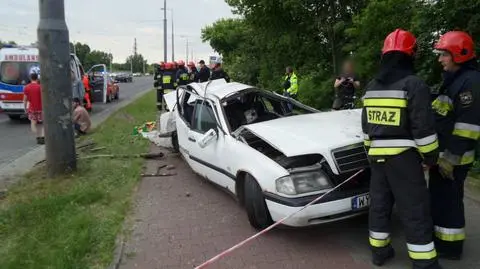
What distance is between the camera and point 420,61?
8125 mm

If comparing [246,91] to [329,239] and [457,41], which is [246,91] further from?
[457,41]

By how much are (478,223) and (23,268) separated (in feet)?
14.4

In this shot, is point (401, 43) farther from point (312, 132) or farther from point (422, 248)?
point (422, 248)

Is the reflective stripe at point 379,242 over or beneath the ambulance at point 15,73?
beneath

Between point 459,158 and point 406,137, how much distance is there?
45 centimetres

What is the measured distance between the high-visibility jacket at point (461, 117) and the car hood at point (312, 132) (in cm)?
88

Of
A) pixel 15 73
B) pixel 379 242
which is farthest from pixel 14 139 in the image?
pixel 379 242

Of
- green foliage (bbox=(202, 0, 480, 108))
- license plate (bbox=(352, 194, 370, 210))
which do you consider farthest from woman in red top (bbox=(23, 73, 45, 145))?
license plate (bbox=(352, 194, 370, 210))

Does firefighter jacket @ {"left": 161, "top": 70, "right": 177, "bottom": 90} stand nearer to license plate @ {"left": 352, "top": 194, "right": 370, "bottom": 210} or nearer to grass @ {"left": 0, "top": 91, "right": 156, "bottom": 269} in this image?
grass @ {"left": 0, "top": 91, "right": 156, "bottom": 269}

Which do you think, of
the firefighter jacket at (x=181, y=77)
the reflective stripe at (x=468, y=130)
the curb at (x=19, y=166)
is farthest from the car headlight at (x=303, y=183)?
the firefighter jacket at (x=181, y=77)

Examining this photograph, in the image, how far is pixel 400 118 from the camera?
3334 mm

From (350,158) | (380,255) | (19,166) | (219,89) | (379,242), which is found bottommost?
(19,166)

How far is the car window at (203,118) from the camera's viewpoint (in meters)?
5.71

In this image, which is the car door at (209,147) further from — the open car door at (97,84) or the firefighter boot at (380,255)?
the open car door at (97,84)
